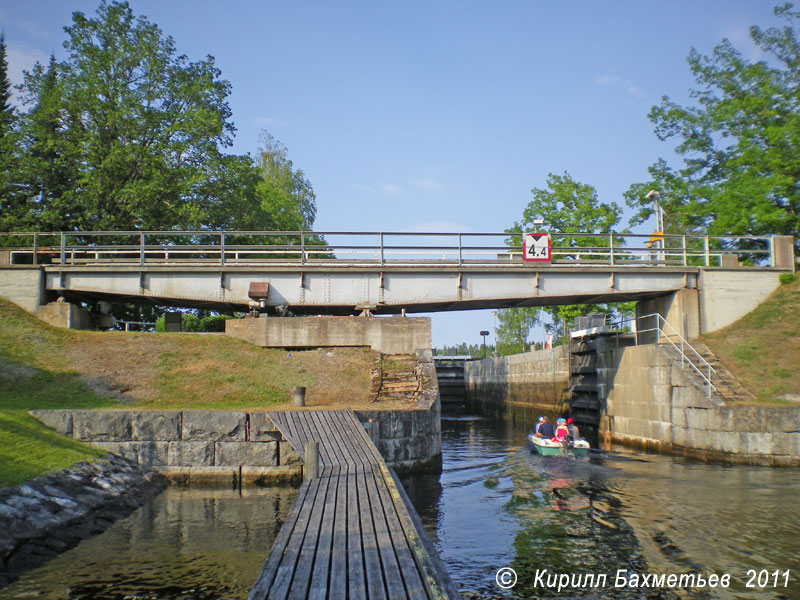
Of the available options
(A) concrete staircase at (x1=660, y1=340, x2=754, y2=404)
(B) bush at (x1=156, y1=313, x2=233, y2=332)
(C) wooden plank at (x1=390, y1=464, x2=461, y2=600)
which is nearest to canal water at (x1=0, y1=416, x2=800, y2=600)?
(C) wooden plank at (x1=390, y1=464, x2=461, y2=600)

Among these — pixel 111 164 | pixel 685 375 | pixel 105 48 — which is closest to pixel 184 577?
pixel 685 375

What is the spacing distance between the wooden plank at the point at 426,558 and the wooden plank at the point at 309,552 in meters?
1.26

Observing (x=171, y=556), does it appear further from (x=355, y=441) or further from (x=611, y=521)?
(x=611, y=521)

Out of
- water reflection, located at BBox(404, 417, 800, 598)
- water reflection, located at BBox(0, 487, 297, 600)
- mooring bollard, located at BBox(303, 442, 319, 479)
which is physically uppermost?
mooring bollard, located at BBox(303, 442, 319, 479)

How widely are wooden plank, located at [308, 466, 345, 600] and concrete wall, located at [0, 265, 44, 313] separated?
68.3 feet

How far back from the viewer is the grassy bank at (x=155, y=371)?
2152 cm

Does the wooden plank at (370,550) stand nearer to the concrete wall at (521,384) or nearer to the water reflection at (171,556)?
the water reflection at (171,556)

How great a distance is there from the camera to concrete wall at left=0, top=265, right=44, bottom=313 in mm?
27906

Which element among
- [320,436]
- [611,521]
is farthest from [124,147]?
[611,521]

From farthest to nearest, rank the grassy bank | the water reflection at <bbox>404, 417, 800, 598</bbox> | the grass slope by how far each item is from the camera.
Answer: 1. the grass slope
2. the grassy bank
3. the water reflection at <bbox>404, 417, 800, 598</bbox>

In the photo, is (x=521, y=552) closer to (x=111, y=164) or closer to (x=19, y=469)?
(x=19, y=469)

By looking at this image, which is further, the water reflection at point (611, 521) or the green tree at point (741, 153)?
the green tree at point (741, 153)

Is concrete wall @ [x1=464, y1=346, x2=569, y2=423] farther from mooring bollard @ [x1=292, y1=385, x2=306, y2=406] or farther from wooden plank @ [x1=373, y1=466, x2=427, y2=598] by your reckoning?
wooden plank @ [x1=373, y1=466, x2=427, y2=598]

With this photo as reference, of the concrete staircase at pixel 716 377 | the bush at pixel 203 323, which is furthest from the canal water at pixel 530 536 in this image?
the bush at pixel 203 323
